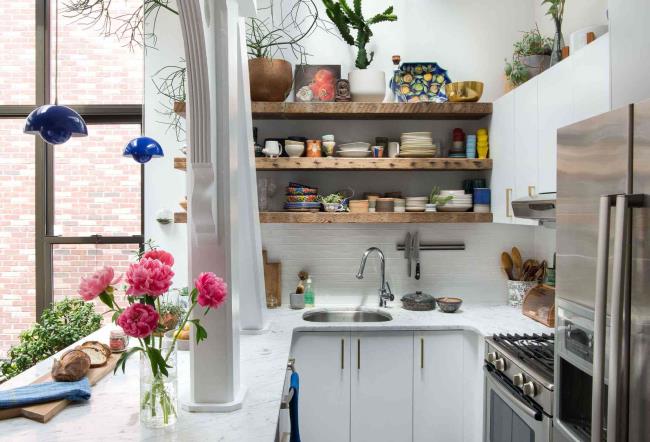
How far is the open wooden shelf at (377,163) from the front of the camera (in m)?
3.37

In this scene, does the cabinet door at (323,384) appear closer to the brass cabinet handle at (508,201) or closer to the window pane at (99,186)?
the brass cabinet handle at (508,201)

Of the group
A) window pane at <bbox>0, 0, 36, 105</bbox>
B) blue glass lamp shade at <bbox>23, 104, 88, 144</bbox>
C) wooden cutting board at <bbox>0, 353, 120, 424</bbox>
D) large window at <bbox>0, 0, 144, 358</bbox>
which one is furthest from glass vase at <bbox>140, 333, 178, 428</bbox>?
window pane at <bbox>0, 0, 36, 105</bbox>

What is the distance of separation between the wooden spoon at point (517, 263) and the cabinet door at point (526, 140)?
2.23 feet

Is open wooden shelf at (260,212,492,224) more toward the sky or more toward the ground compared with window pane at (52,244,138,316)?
more toward the sky

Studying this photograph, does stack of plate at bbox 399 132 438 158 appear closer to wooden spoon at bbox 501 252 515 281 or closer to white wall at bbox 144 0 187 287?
wooden spoon at bbox 501 252 515 281

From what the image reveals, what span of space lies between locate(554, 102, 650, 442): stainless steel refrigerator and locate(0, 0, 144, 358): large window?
3.34m

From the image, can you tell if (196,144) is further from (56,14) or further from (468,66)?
(56,14)

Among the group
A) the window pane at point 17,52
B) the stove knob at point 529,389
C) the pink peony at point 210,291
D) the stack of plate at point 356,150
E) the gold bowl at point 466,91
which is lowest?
the stove knob at point 529,389

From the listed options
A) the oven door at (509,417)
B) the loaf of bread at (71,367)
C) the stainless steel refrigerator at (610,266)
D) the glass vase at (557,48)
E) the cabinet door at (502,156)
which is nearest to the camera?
the stainless steel refrigerator at (610,266)

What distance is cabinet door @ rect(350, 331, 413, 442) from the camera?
121 inches

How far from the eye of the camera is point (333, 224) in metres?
3.69

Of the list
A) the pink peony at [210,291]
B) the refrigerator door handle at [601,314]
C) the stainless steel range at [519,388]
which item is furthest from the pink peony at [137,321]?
the stainless steel range at [519,388]

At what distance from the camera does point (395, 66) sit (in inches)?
146

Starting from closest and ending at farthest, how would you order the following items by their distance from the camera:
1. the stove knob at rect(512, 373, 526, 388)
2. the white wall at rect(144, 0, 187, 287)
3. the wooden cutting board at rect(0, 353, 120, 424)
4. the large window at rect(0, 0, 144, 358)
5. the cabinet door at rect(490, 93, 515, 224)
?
the wooden cutting board at rect(0, 353, 120, 424) → the stove knob at rect(512, 373, 526, 388) → the cabinet door at rect(490, 93, 515, 224) → the white wall at rect(144, 0, 187, 287) → the large window at rect(0, 0, 144, 358)
